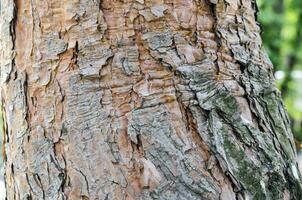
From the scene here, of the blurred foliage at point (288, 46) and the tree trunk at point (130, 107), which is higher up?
the tree trunk at point (130, 107)

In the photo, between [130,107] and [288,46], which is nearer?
[130,107]

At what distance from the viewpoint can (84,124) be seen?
1.19m

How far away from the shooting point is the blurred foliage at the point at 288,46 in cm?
652

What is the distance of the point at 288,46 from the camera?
27.6 feet

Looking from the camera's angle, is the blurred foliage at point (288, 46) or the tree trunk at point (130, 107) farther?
the blurred foliage at point (288, 46)

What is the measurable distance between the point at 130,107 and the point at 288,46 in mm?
7604

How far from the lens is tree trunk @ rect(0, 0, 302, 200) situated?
1177 mm

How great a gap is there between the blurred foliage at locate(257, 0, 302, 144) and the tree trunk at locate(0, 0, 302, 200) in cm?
515

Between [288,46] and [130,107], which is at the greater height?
[130,107]

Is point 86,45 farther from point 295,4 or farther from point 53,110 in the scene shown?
point 295,4

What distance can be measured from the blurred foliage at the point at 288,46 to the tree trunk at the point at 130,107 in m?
5.15

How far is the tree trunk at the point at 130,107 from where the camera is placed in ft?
3.86

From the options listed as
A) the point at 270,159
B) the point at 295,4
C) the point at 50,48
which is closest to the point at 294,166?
the point at 270,159

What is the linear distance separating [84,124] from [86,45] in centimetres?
18
